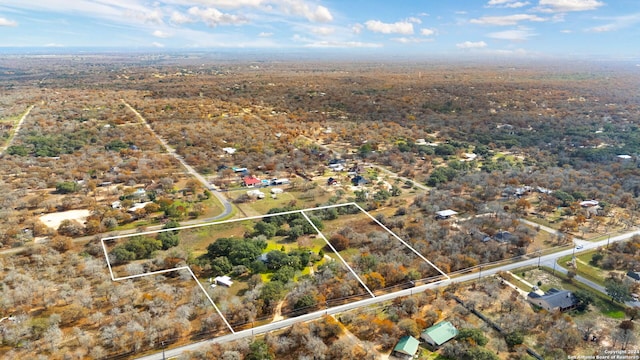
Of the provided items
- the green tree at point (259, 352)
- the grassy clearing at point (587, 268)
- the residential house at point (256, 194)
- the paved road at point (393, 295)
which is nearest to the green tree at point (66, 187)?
the residential house at point (256, 194)

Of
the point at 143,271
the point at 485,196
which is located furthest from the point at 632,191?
the point at 143,271

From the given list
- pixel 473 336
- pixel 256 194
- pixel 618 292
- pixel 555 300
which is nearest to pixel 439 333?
pixel 473 336

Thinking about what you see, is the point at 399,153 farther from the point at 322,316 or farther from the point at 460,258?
the point at 322,316

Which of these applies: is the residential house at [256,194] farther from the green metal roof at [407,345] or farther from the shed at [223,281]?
the green metal roof at [407,345]

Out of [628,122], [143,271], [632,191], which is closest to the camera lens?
[143,271]

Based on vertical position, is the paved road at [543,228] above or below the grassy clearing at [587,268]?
below

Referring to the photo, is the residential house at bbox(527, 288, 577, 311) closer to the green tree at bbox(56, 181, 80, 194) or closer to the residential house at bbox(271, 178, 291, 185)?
the residential house at bbox(271, 178, 291, 185)
